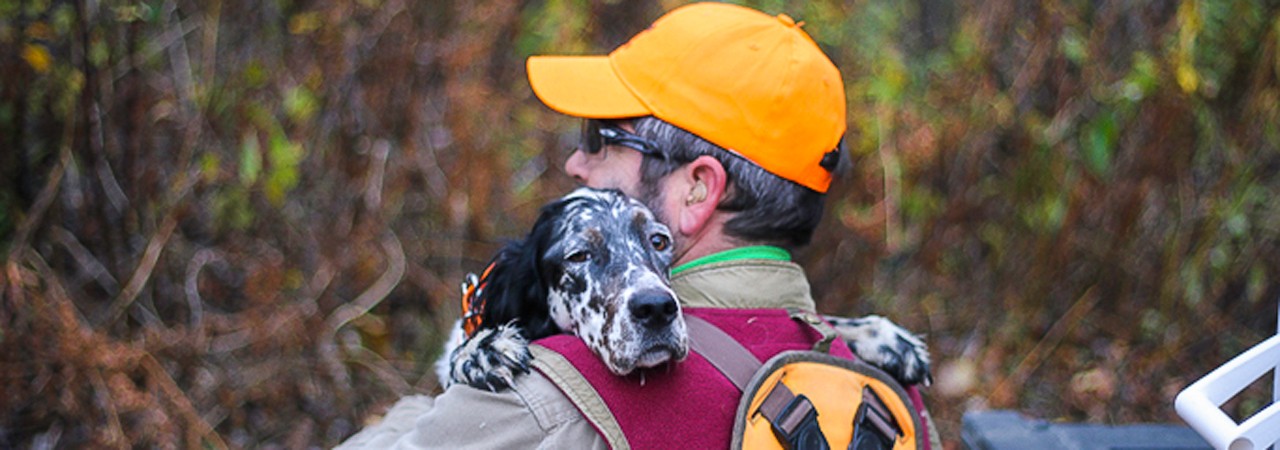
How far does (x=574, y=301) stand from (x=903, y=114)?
3.44 m

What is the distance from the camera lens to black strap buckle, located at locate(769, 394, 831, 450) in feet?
5.69

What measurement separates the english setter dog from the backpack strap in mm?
103

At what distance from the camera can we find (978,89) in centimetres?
495

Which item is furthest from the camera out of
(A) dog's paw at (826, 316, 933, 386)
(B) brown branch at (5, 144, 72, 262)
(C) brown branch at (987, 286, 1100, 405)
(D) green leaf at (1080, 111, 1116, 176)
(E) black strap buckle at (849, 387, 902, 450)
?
(C) brown branch at (987, 286, 1100, 405)

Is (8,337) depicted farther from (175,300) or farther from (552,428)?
(552,428)

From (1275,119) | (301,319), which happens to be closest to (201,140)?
(301,319)

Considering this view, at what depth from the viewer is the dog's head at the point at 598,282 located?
1.63m

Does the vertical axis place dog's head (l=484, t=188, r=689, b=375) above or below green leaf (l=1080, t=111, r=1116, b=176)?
above

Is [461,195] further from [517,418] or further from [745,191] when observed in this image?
[517,418]

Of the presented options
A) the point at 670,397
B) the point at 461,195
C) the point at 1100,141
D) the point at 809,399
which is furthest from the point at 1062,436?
the point at 461,195

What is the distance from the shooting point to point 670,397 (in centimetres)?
168

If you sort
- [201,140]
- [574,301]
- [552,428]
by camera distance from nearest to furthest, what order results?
[552,428], [574,301], [201,140]

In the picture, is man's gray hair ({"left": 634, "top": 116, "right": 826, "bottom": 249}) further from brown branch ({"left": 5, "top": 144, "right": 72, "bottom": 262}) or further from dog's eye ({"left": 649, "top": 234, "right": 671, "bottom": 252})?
brown branch ({"left": 5, "top": 144, "right": 72, "bottom": 262})

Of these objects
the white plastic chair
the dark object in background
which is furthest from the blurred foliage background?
the white plastic chair
